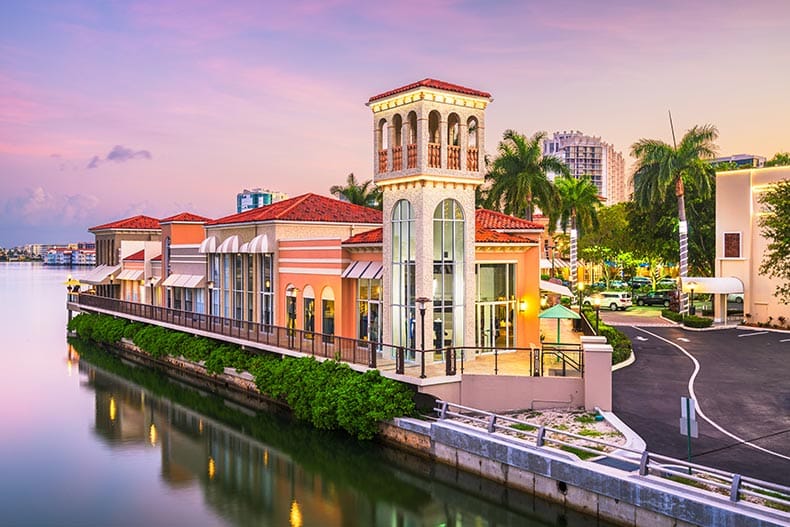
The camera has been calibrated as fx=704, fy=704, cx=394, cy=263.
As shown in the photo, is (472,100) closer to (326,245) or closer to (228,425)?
(326,245)

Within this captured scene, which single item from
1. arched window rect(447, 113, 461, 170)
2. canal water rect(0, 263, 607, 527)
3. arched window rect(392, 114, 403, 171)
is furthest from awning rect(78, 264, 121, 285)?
arched window rect(447, 113, 461, 170)

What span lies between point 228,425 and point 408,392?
9.59 metres

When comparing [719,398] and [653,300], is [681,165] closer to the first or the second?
[653,300]

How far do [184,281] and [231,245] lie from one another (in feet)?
27.1

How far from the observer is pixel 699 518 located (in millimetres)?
13188

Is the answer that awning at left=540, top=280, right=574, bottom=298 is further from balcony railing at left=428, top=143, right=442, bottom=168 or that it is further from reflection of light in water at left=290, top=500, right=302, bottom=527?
reflection of light in water at left=290, top=500, right=302, bottom=527

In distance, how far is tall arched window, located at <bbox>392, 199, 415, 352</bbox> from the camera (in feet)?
82.7

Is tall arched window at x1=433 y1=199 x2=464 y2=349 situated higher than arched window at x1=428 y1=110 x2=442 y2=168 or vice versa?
arched window at x1=428 y1=110 x2=442 y2=168

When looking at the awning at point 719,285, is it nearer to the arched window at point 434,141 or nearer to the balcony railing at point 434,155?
the arched window at point 434,141

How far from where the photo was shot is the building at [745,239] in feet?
133

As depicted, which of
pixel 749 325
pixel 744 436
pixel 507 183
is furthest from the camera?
pixel 507 183

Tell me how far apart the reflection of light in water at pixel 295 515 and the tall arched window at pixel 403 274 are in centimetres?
748

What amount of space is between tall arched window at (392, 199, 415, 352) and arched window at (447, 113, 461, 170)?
2.18 meters

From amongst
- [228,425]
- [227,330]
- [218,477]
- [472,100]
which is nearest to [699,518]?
[218,477]
